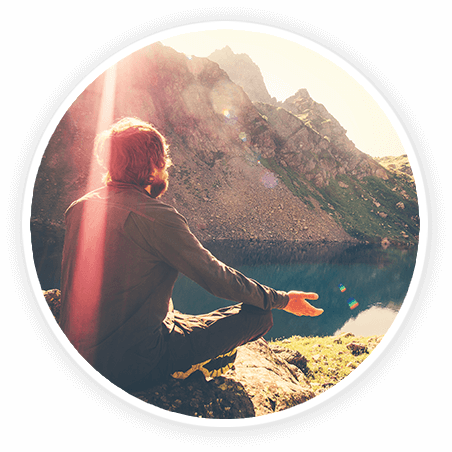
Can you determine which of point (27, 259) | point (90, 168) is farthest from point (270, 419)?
point (90, 168)

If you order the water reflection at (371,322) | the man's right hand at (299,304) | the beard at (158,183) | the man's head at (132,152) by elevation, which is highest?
the man's head at (132,152)

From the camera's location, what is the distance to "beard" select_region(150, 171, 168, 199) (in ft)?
2.55

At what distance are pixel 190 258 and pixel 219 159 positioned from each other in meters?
15.6

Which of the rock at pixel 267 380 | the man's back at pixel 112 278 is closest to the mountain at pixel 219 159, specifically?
the rock at pixel 267 380

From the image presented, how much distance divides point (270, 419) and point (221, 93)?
19447mm

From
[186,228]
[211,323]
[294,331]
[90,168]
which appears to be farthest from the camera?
[90,168]

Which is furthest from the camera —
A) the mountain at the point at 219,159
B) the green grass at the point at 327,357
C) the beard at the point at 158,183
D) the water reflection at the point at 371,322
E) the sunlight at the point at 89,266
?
the mountain at the point at 219,159

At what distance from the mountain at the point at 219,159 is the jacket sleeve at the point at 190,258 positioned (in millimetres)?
7732

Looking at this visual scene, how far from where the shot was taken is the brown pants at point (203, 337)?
0.86 metres

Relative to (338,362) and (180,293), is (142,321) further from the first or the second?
(180,293)

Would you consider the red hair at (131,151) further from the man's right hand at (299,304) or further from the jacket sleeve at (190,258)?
the man's right hand at (299,304)

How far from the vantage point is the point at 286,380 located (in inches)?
47.9

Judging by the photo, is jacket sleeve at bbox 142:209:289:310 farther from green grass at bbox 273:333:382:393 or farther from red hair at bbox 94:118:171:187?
green grass at bbox 273:333:382:393

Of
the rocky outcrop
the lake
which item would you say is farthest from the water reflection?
the rocky outcrop
